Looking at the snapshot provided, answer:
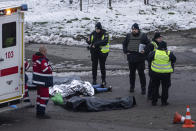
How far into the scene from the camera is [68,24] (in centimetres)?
2470

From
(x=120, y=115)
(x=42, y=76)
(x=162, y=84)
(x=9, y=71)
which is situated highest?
(x=9, y=71)

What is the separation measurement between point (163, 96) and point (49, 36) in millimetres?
12294

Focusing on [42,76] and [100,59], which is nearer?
[42,76]

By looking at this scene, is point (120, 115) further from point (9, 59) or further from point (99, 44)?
point (99, 44)

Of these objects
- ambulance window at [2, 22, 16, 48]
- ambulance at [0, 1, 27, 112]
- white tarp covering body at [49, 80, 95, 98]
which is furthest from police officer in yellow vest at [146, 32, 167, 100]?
ambulance window at [2, 22, 16, 48]

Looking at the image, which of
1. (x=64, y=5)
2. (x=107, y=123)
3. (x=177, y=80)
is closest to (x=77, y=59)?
(x=177, y=80)

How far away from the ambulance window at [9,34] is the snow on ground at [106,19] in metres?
11.0

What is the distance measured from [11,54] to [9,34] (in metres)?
0.45

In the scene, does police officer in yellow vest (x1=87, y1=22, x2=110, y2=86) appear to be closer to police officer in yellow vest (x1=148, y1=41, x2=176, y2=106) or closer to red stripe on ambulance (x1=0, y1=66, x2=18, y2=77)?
police officer in yellow vest (x1=148, y1=41, x2=176, y2=106)

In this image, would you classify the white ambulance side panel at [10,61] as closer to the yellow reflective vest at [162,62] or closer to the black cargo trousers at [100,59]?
the yellow reflective vest at [162,62]

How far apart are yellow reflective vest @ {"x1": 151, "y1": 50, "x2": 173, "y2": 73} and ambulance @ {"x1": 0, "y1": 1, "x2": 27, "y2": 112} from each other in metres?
3.25

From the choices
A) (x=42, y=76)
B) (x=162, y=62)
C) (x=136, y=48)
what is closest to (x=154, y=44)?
(x=162, y=62)

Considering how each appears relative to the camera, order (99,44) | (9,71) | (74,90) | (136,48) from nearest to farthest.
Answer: (9,71), (74,90), (136,48), (99,44)

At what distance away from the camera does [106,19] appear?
26312mm
